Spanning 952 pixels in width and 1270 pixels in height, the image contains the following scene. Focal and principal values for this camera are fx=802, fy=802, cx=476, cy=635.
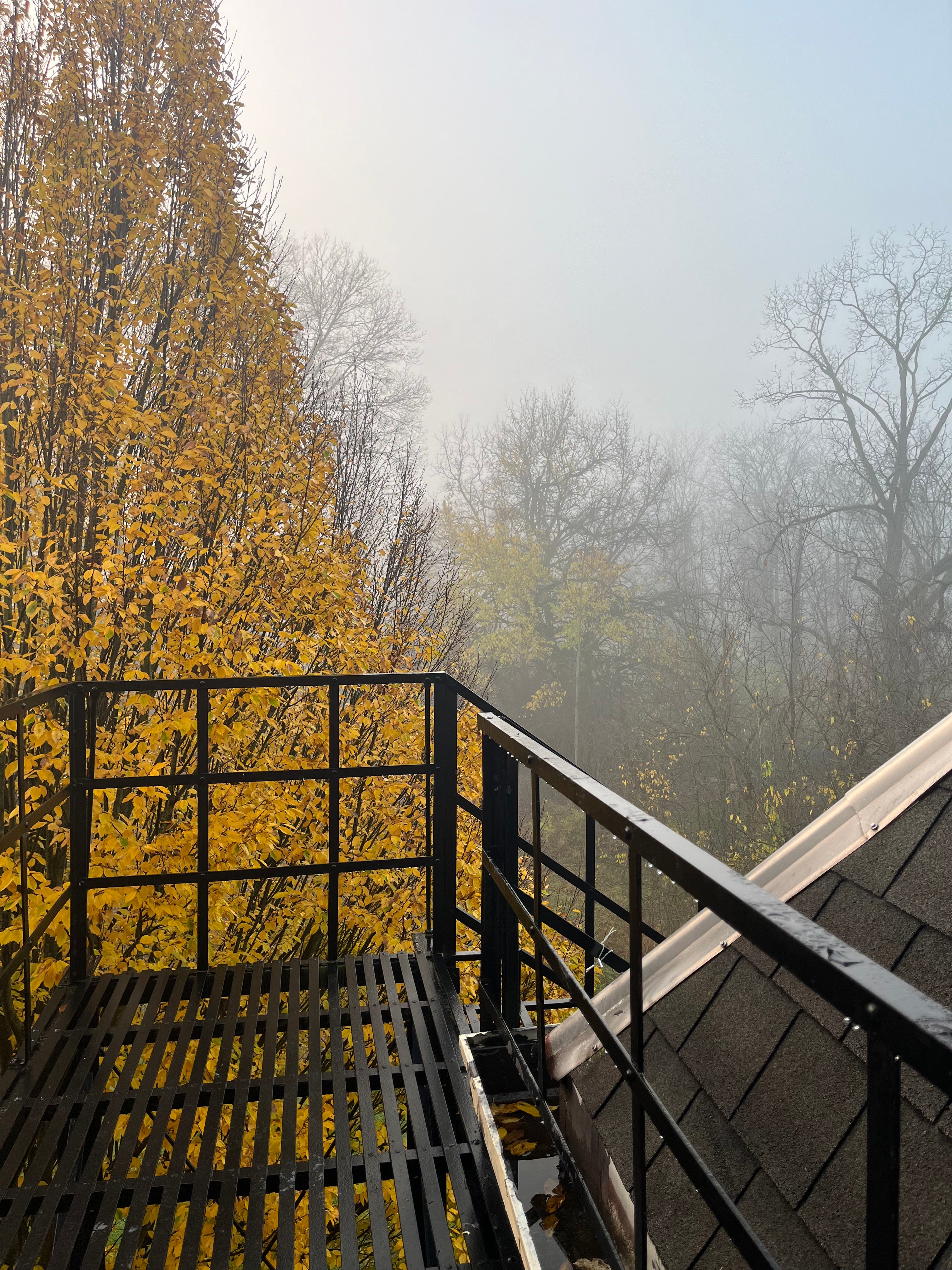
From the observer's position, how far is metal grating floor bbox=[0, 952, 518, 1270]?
5.89ft

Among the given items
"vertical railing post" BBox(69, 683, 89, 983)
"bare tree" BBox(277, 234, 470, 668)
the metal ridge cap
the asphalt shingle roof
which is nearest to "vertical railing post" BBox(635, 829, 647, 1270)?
the asphalt shingle roof

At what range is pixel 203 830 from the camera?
3.16m

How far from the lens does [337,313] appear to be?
18.8 meters

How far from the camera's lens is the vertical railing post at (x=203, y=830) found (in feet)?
9.87

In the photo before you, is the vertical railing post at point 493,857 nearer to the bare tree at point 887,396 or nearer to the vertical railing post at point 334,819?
the vertical railing post at point 334,819

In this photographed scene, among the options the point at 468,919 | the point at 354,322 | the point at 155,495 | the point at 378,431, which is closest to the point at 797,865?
the point at 468,919

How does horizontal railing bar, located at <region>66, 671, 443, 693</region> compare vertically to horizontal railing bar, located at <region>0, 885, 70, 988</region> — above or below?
above

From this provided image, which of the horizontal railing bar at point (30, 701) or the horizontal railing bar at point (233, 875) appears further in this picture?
the horizontal railing bar at point (233, 875)

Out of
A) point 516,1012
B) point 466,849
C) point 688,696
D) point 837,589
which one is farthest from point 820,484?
point 516,1012

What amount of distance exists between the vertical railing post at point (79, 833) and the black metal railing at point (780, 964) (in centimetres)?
199

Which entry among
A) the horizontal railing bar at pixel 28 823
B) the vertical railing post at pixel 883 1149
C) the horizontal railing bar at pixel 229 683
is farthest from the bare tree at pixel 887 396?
the vertical railing post at pixel 883 1149

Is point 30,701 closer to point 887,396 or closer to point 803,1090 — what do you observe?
point 803,1090

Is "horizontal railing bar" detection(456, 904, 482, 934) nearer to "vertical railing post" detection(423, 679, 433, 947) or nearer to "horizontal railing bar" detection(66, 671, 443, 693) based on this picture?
"vertical railing post" detection(423, 679, 433, 947)

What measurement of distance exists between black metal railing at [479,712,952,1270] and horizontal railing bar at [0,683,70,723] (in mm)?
1459
